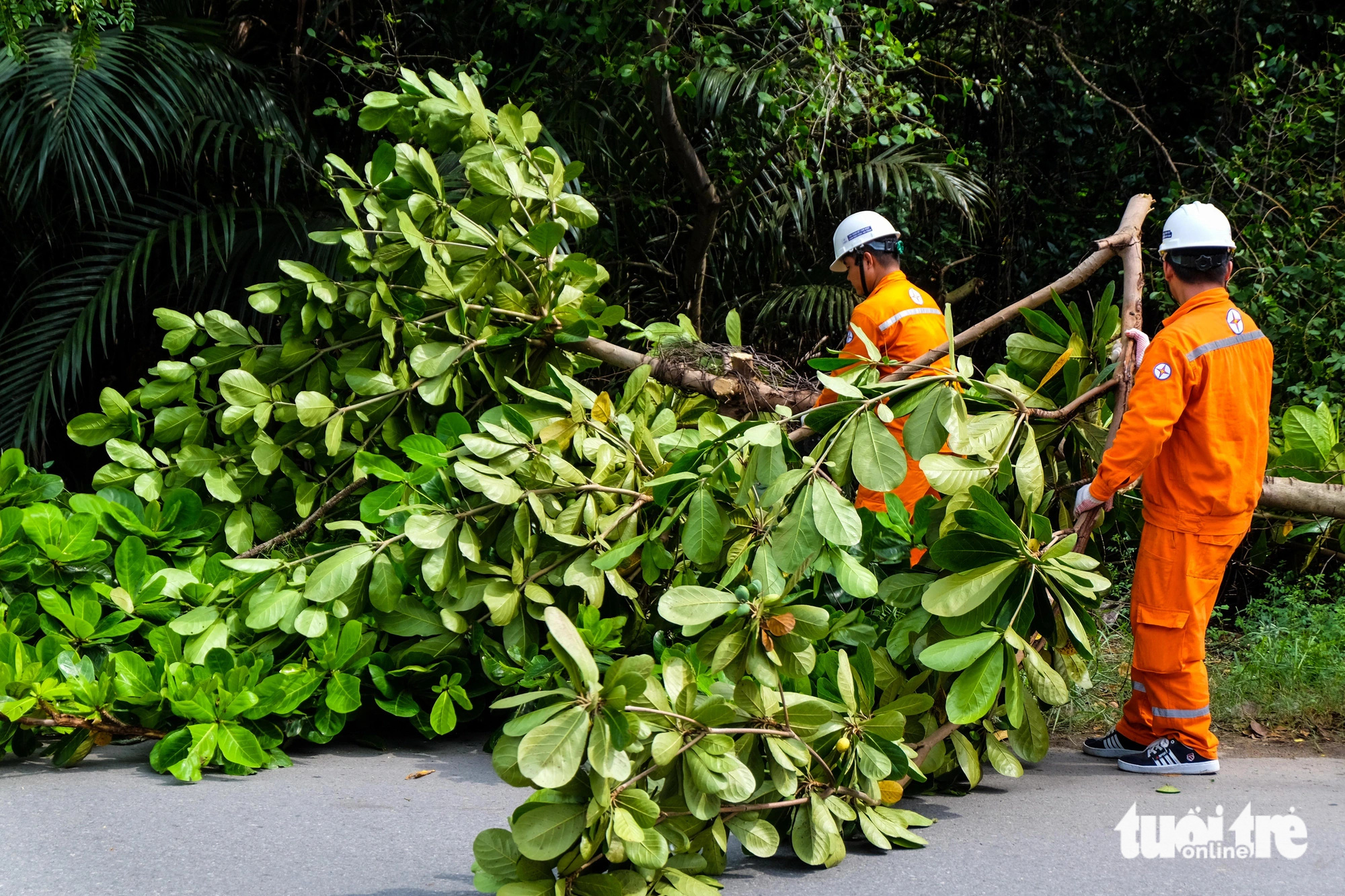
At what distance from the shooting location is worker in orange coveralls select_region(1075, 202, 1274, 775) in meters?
3.34

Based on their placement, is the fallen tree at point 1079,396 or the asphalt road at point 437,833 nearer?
the asphalt road at point 437,833

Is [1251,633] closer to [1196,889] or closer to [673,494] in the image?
[1196,889]

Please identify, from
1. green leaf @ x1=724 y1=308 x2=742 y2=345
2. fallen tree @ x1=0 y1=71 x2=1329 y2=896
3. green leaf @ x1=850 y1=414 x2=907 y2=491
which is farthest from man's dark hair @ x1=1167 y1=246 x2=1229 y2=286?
green leaf @ x1=724 y1=308 x2=742 y2=345

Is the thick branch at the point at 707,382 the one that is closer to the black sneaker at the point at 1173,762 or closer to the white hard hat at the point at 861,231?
the white hard hat at the point at 861,231

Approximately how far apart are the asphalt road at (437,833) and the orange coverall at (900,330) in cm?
108

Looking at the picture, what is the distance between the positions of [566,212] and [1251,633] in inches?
127

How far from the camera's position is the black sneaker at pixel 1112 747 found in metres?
3.63

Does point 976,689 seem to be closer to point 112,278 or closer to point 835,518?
point 835,518

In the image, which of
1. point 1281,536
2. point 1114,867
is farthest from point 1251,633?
point 1114,867

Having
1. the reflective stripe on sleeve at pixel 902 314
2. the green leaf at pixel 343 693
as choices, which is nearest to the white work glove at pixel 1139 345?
the reflective stripe on sleeve at pixel 902 314

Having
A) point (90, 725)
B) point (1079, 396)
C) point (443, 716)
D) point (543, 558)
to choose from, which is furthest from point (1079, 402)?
point (90, 725)

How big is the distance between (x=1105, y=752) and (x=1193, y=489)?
942 mm

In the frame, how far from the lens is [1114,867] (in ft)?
8.69

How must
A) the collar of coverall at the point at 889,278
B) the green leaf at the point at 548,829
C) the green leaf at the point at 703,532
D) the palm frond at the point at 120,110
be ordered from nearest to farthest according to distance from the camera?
the green leaf at the point at 548,829 < the green leaf at the point at 703,532 < the collar of coverall at the point at 889,278 < the palm frond at the point at 120,110
